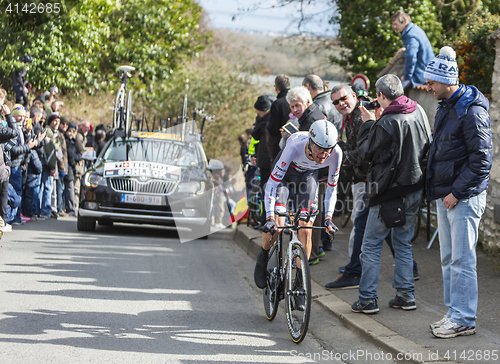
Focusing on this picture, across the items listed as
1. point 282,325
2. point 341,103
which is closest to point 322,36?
point 341,103

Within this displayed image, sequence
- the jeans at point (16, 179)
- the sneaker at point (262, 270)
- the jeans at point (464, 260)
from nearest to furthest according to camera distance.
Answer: the jeans at point (464, 260) < the sneaker at point (262, 270) < the jeans at point (16, 179)

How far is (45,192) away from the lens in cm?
1298

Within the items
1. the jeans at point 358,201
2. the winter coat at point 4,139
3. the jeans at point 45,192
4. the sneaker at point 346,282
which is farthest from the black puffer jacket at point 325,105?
the jeans at point 45,192

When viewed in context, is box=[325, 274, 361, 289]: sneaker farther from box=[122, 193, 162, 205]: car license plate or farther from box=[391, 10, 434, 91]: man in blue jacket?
box=[391, 10, 434, 91]: man in blue jacket

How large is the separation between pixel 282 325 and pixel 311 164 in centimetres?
152

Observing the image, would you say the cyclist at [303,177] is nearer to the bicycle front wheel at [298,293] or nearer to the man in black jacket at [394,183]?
the bicycle front wheel at [298,293]

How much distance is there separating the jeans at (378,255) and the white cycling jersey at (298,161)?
0.56 metres

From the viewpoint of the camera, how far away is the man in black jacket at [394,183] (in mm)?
5793

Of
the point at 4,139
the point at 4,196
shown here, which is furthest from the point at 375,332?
the point at 4,196

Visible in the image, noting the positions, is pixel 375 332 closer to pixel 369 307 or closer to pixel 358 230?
pixel 369 307

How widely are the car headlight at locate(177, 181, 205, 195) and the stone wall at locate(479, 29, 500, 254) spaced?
4.82 m

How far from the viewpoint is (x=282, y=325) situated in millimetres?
5855

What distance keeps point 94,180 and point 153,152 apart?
1.27 metres

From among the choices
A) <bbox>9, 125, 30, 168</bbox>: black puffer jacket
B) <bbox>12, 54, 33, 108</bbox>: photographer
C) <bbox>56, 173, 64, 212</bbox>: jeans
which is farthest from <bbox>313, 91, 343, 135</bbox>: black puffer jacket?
<bbox>12, 54, 33, 108</bbox>: photographer
